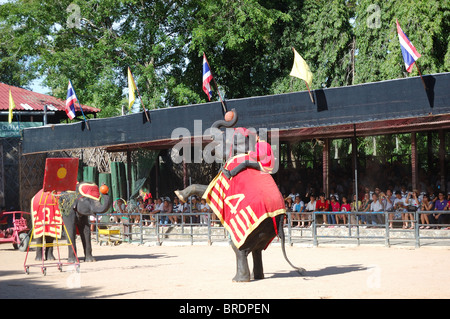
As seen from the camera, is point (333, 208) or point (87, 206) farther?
point (333, 208)

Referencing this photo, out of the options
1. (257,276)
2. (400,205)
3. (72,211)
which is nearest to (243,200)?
(257,276)

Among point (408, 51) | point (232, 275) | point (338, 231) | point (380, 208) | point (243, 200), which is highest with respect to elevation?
point (408, 51)

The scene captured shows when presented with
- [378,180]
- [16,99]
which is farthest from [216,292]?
[16,99]

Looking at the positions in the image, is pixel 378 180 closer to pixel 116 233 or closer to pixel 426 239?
pixel 426 239

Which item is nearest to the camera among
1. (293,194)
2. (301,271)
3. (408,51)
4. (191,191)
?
(191,191)

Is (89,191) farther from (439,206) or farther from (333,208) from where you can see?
(439,206)

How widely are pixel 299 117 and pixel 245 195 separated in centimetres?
807

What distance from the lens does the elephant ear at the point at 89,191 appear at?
1382 centimetres

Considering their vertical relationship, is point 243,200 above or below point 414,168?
below

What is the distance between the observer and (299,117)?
17438 mm

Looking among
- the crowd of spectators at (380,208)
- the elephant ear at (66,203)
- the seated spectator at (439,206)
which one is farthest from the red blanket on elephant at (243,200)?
the seated spectator at (439,206)

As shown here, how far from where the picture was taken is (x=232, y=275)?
10.9 metres

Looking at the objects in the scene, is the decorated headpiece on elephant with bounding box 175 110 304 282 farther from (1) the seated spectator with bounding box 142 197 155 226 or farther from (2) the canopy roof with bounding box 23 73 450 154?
(1) the seated spectator with bounding box 142 197 155 226

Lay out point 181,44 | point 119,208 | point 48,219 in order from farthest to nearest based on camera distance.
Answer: point 181,44
point 119,208
point 48,219
